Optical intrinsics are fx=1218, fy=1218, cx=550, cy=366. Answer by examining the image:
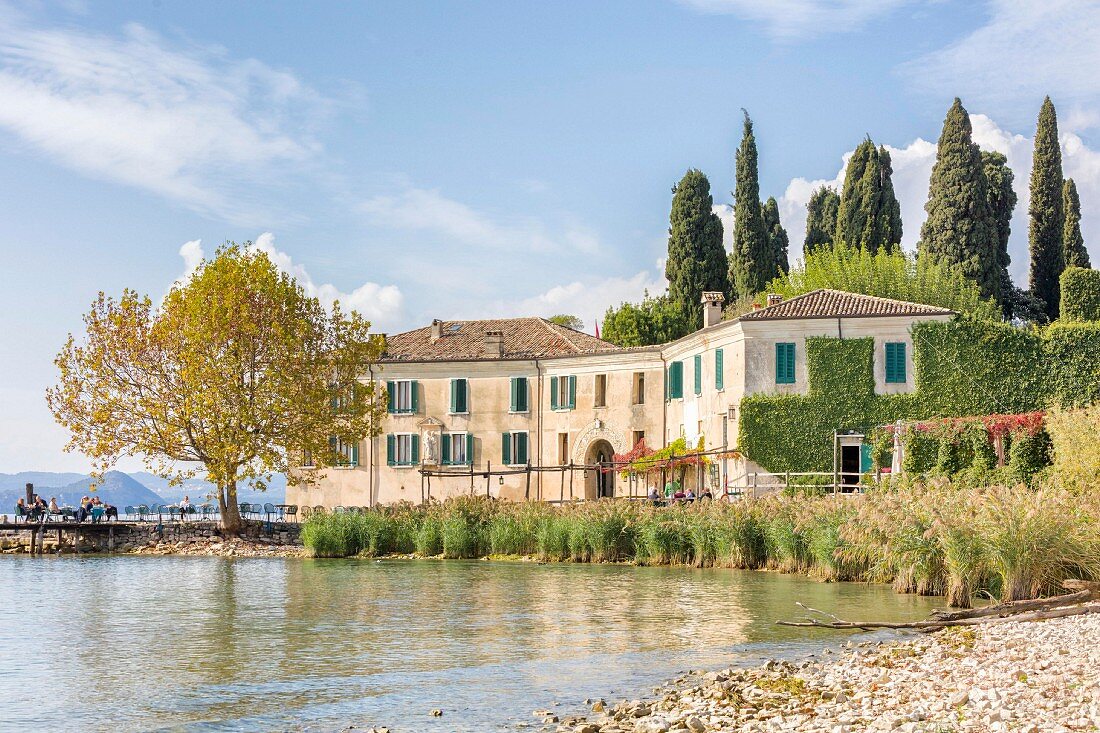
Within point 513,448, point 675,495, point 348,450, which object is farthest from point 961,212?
point 348,450

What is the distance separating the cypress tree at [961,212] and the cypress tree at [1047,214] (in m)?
3.82

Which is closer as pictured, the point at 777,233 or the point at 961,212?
the point at 961,212

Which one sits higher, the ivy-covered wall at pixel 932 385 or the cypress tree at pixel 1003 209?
the cypress tree at pixel 1003 209

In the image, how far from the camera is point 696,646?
55.8ft

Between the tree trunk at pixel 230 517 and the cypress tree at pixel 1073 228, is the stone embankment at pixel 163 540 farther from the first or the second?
the cypress tree at pixel 1073 228

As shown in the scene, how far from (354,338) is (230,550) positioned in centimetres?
887

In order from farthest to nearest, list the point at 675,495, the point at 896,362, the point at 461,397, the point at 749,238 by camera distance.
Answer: the point at 749,238 < the point at 461,397 < the point at 896,362 < the point at 675,495

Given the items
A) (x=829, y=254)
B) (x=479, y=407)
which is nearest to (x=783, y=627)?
(x=479, y=407)

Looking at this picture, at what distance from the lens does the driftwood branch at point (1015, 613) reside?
49.4 ft

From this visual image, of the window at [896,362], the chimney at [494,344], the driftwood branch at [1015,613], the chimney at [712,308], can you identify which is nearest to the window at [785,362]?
the window at [896,362]

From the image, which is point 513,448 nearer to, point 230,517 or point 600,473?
point 600,473

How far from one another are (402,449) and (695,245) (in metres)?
18.8

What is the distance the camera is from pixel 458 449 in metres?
50.9

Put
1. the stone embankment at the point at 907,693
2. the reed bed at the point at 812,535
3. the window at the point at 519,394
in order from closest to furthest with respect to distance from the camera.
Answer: the stone embankment at the point at 907,693 → the reed bed at the point at 812,535 → the window at the point at 519,394
